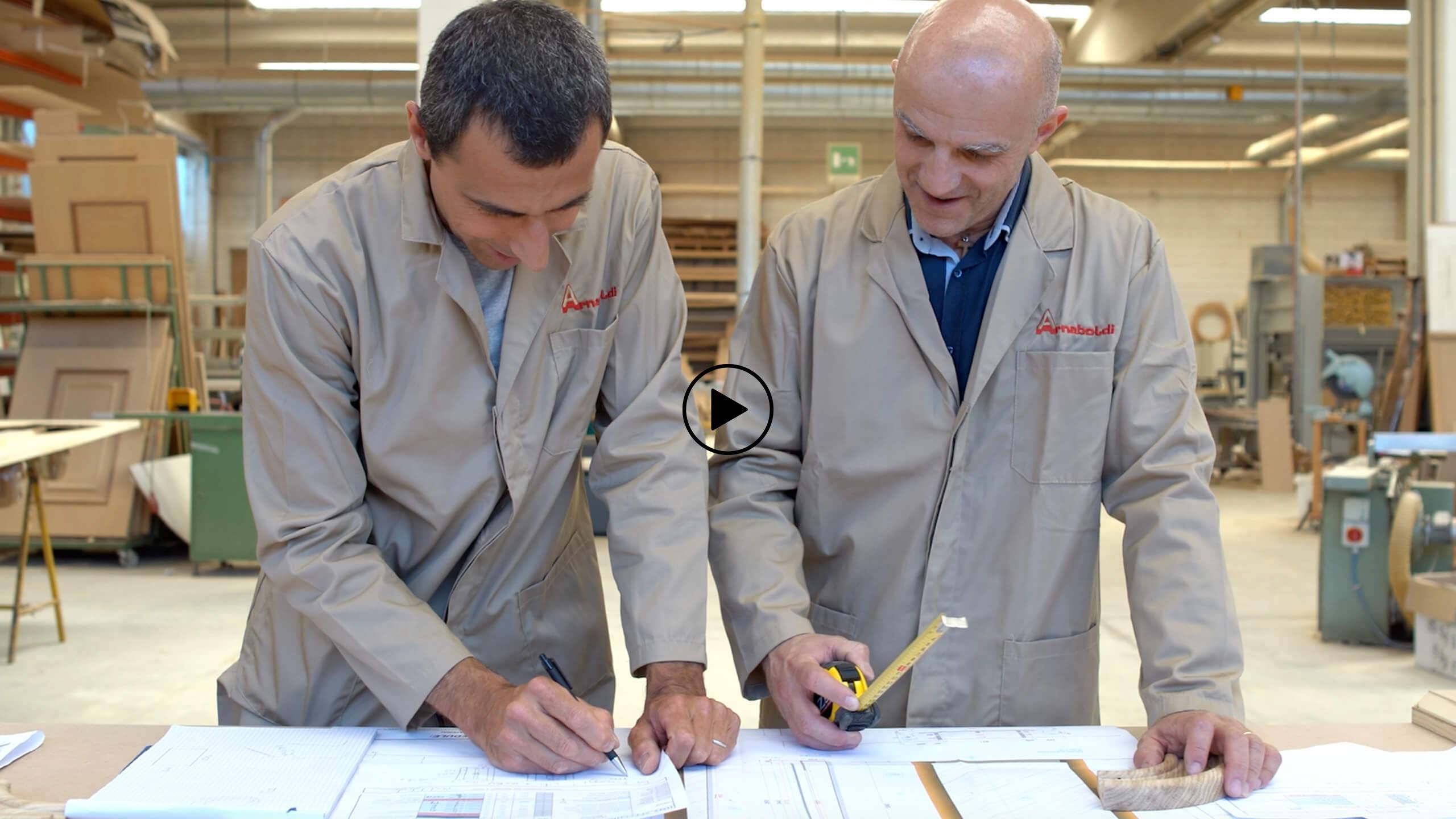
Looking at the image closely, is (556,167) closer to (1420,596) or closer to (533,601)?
(533,601)

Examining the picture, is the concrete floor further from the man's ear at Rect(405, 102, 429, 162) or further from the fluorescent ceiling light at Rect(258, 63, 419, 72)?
the fluorescent ceiling light at Rect(258, 63, 419, 72)

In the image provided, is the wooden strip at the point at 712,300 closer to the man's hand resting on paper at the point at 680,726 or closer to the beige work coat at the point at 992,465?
the beige work coat at the point at 992,465

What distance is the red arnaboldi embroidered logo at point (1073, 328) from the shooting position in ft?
4.56

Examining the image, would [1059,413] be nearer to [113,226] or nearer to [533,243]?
[533,243]

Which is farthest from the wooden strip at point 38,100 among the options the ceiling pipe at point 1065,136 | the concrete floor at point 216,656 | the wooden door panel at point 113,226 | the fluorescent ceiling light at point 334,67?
the ceiling pipe at point 1065,136

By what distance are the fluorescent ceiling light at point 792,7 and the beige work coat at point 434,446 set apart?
6.82 metres

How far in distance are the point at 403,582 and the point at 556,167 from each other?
55 centimetres

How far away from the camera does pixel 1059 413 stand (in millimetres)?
1383

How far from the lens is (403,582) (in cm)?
136

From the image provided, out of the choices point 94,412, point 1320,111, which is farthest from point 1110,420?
point 1320,111

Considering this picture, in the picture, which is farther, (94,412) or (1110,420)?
(94,412)

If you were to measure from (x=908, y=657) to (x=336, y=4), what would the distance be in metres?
9.56

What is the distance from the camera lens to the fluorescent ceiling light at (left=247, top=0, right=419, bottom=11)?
897 centimetres

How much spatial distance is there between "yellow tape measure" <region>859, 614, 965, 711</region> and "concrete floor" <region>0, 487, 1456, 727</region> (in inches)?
91.2
